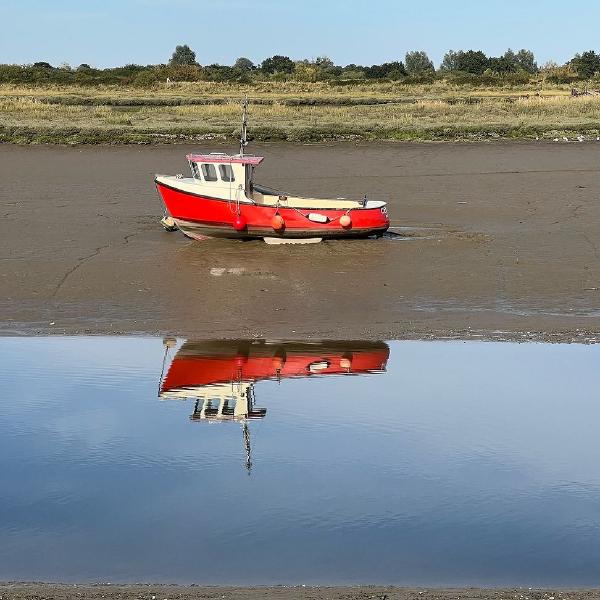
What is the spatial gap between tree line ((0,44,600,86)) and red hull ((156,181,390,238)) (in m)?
56.5

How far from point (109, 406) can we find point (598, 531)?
5924 millimetres

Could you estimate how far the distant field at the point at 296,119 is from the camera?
39.0 meters

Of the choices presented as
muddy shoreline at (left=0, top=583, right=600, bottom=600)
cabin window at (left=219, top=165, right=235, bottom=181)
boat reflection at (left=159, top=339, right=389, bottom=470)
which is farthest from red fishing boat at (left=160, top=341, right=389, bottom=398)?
cabin window at (left=219, top=165, right=235, bottom=181)

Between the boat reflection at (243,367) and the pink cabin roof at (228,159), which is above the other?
the pink cabin roof at (228,159)

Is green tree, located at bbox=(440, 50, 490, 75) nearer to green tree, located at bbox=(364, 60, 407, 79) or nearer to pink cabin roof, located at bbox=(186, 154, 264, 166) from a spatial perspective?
green tree, located at bbox=(364, 60, 407, 79)

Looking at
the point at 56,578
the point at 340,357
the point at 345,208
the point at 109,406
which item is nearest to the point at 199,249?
the point at 345,208

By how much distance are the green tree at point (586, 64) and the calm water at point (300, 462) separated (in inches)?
3023

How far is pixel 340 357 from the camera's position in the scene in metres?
15.8

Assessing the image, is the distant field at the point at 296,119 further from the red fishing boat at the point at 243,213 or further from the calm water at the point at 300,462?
the calm water at the point at 300,462

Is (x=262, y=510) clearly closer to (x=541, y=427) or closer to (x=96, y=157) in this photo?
(x=541, y=427)

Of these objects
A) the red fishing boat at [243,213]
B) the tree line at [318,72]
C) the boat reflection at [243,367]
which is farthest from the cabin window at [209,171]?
the tree line at [318,72]

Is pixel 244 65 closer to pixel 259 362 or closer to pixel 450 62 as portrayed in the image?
pixel 450 62

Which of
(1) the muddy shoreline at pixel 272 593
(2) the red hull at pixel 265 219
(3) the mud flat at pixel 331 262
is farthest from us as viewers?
(2) the red hull at pixel 265 219

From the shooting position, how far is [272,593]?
8.16m
